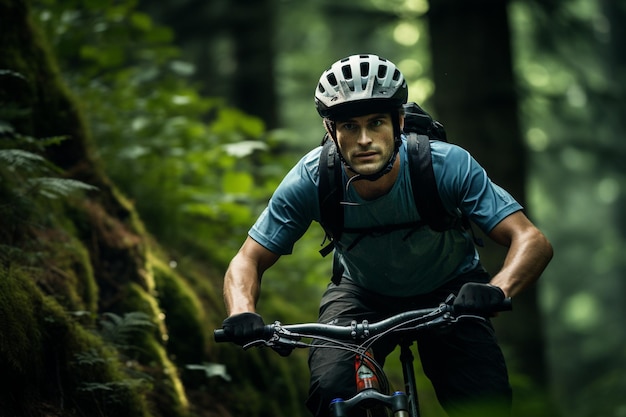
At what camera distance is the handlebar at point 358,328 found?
13.0ft

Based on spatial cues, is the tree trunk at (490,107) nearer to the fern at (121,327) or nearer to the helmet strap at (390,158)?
the fern at (121,327)

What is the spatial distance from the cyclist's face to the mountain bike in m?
0.99

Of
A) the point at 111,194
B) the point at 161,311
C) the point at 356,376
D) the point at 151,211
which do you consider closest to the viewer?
the point at 356,376

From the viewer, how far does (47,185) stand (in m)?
5.61

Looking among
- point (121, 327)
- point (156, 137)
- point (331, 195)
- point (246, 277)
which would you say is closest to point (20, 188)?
point (121, 327)

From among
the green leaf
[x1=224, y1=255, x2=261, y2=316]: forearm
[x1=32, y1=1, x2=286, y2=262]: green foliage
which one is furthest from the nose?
the green leaf

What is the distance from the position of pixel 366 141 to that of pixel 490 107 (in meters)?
5.83

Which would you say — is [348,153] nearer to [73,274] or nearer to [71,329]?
[71,329]

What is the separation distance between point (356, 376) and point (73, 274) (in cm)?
270

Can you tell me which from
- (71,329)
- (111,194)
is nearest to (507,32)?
(111,194)

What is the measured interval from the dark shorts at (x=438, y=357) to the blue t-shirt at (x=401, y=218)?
0.14m

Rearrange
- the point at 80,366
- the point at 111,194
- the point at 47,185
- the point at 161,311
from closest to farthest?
the point at 80,366, the point at 47,185, the point at 161,311, the point at 111,194

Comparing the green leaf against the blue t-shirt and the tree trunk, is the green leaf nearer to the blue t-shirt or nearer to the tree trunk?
the tree trunk

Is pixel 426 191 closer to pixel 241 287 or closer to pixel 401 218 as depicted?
pixel 401 218
